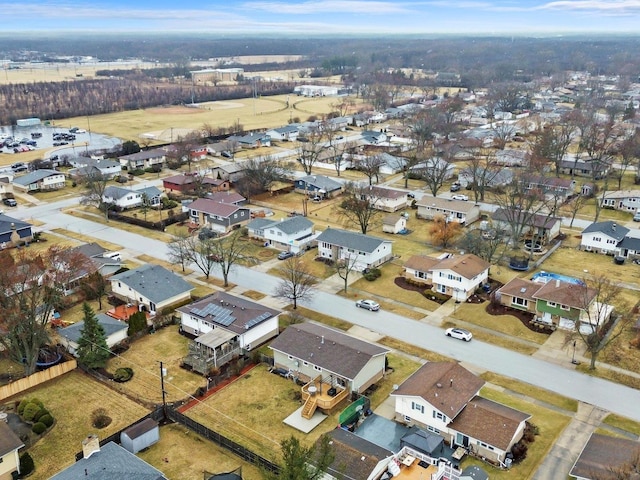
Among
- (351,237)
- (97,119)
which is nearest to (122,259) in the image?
(351,237)

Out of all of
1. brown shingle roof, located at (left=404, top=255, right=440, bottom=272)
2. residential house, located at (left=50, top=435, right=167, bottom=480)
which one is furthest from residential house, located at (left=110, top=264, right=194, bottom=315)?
brown shingle roof, located at (left=404, top=255, right=440, bottom=272)

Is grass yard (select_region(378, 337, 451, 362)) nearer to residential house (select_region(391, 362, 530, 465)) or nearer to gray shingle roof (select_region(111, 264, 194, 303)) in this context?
residential house (select_region(391, 362, 530, 465))

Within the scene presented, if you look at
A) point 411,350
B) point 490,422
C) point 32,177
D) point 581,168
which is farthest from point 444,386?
point 32,177

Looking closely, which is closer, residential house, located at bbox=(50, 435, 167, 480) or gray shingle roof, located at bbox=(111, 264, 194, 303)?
residential house, located at bbox=(50, 435, 167, 480)

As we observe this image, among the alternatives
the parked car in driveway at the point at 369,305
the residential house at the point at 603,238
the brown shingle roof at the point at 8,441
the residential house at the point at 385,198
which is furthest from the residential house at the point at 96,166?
the residential house at the point at 603,238

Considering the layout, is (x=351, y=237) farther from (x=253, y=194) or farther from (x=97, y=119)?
(x=97, y=119)
